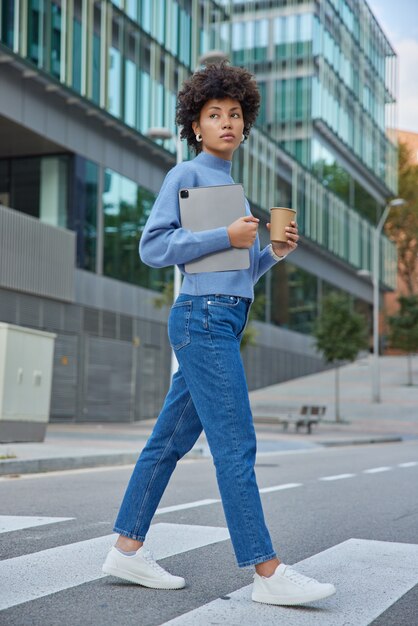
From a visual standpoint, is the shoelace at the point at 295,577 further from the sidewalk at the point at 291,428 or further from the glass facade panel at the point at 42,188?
the glass facade panel at the point at 42,188

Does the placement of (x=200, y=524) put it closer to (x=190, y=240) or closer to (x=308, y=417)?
(x=190, y=240)

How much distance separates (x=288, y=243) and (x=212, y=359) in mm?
613

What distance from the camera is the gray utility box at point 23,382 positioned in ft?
46.2

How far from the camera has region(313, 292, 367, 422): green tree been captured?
1377 inches

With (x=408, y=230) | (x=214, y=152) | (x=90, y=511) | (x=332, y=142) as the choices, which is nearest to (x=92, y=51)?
(x=90, y=511)

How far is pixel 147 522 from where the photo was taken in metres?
4.04

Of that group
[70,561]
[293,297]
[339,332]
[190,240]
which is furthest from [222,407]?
[293,297]

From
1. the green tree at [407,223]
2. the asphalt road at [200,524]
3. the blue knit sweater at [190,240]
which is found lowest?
the asphalt road at [200,524]

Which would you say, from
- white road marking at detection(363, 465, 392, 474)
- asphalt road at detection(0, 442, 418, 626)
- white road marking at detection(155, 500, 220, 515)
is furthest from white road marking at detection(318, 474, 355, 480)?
white road marking at detection(155, 500, 220, 515)

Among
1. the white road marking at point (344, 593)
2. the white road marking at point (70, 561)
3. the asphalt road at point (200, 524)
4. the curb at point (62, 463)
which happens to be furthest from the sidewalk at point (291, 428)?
the white road marking at point (344, 593)

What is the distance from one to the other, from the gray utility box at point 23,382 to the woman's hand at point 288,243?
1043 cm

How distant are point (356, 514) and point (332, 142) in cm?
4826

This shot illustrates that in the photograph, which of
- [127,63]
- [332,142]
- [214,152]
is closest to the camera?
[214,152]

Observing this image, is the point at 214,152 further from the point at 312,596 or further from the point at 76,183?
the point at 76,183
